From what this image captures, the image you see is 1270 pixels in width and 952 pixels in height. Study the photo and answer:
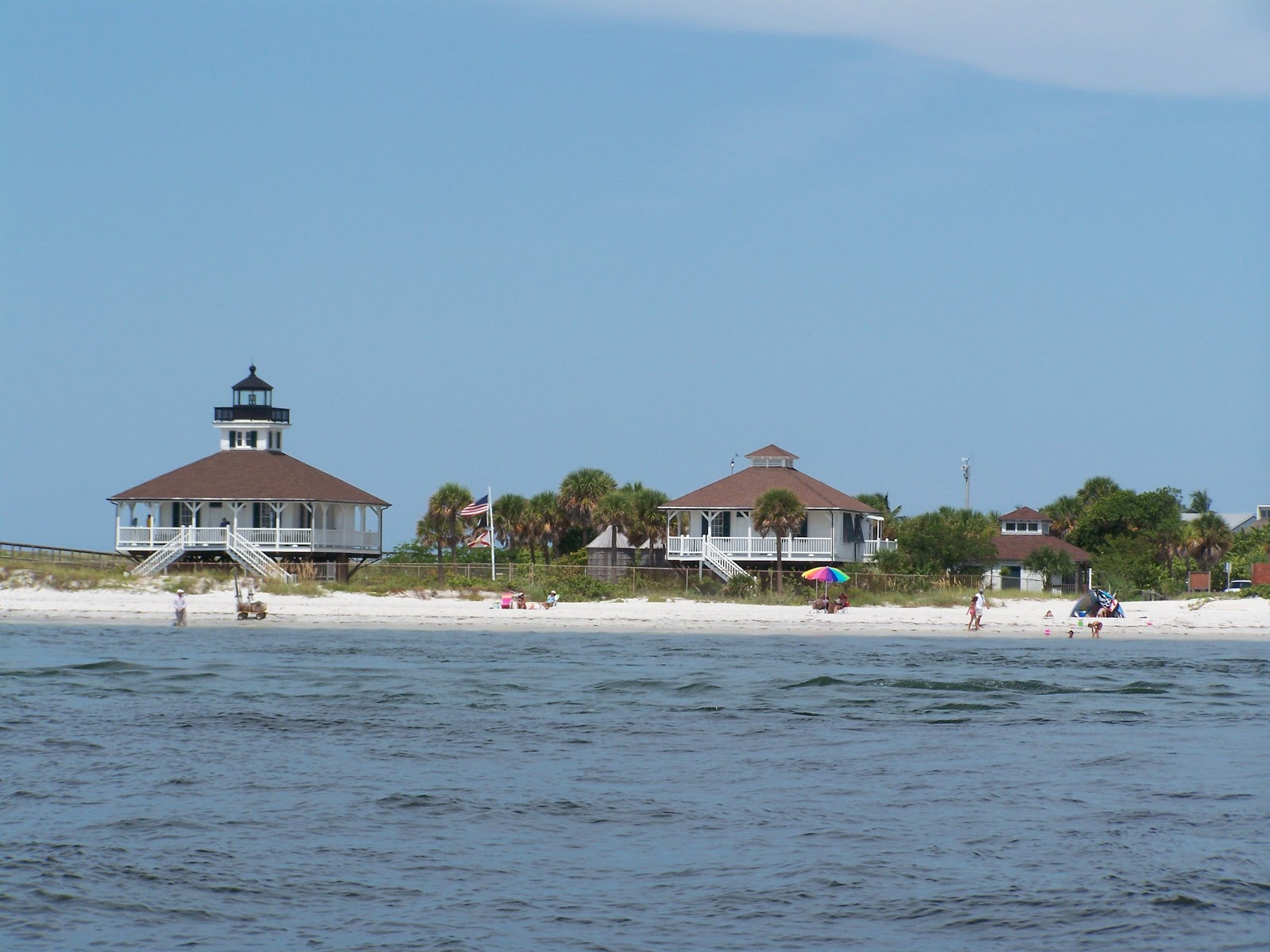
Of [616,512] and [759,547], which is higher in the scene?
[616,512]

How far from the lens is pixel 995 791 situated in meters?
15.9

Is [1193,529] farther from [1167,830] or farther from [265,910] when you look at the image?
[265,910]

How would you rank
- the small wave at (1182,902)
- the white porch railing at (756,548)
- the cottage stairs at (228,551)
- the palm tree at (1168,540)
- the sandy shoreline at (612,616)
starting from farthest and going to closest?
the palm tree at (1168,540) → the white porch railing at (756,548) → the cottage stairs at (228,551) → the sandy shoreline at (612,616) → the small wave at (1182,902)

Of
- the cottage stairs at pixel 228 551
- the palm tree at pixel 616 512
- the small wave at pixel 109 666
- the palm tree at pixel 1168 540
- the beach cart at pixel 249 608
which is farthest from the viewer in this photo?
the palm tree at pixel 1168 540

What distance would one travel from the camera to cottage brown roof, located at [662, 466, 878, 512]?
5634cm

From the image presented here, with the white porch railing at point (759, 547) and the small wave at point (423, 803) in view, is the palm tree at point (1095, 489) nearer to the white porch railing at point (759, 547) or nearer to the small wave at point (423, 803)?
the white porch railing at point (759, 547)

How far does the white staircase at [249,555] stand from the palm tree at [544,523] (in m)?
13.4

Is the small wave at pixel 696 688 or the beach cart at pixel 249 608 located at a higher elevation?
the beach cart at pixel 249 608

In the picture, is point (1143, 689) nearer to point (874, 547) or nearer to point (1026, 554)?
point (874, 547)

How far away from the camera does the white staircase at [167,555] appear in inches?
2098

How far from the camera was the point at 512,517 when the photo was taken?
213ft

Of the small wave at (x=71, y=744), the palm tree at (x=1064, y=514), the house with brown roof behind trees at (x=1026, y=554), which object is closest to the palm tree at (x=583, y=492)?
the house with brown roof behind trees at (x=1026, y=554)

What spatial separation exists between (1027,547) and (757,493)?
19.9 meters

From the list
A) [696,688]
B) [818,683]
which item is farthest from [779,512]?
[696,688]
